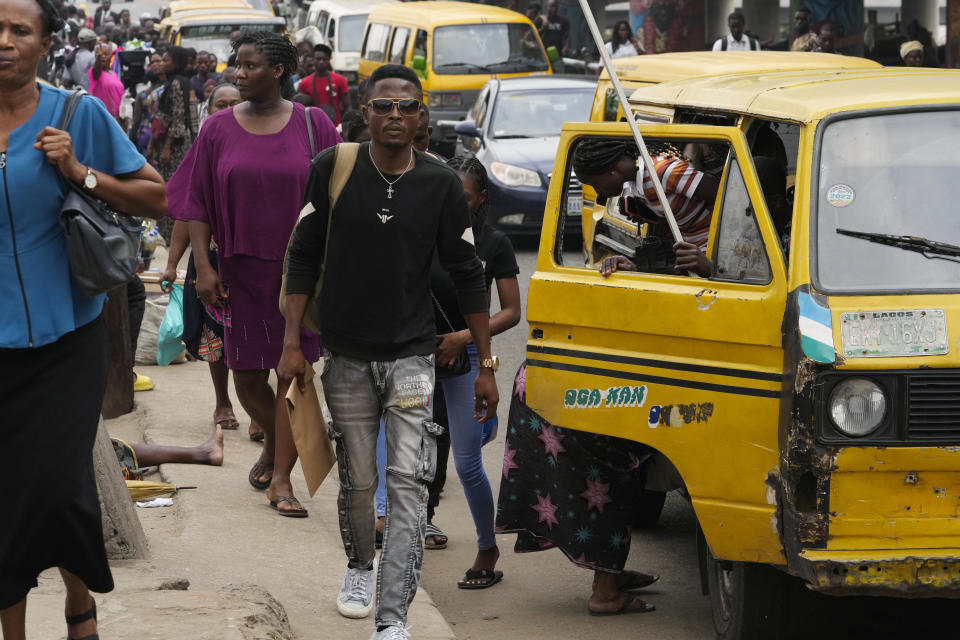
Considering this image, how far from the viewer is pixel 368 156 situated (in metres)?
4.63

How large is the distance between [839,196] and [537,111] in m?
11.2

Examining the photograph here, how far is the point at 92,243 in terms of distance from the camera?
11.6 ft

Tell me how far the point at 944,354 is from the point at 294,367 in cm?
202

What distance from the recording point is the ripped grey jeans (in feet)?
15.0

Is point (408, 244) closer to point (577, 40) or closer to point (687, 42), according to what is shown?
point (687, 42)

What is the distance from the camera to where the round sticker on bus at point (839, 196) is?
175 inches

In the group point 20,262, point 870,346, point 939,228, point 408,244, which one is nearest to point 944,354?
point 870,346

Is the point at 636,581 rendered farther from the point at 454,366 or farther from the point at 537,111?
the point at 537,111

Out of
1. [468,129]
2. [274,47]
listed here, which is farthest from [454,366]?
[468,129]

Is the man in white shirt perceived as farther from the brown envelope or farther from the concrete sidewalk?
the brown envelope

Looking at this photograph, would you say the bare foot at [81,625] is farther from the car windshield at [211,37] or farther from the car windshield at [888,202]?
the car windshield at [211,37]

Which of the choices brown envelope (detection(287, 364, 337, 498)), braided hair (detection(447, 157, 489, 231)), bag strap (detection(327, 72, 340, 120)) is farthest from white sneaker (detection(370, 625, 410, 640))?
bag strap (detection(327, 72, 340, 120))

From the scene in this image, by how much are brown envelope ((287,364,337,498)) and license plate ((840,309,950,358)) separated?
1.79 m

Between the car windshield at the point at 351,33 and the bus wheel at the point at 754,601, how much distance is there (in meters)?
24.4
